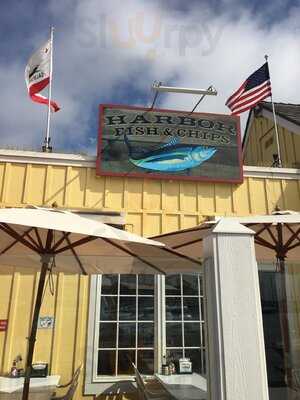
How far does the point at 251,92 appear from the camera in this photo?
10133 mm

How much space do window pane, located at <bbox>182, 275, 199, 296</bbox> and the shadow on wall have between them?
2023mm

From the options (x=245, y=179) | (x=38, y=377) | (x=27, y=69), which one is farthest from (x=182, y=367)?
A: (x=27, y=69)

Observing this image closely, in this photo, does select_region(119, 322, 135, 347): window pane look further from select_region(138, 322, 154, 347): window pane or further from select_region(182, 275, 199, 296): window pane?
select_region(182, 275, 199, 296): window pane

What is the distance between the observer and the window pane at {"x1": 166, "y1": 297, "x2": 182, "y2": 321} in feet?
25.1

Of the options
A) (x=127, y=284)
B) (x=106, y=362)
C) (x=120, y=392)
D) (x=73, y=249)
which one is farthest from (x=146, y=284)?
(x=73, y=249)

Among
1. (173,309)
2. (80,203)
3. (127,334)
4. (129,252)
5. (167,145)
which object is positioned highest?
(167,145)

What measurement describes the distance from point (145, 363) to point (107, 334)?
90 cm

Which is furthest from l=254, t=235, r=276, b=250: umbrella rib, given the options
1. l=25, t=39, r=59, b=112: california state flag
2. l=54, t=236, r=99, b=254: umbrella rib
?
l=25, t=39, r=59, b=112: california state flag

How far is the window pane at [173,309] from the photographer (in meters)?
7.65

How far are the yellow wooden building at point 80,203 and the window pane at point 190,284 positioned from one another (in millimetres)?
1073

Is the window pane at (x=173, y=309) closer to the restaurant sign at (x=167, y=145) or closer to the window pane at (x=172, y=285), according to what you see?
the window pane at (x=172, y=285)

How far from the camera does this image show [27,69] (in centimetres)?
960

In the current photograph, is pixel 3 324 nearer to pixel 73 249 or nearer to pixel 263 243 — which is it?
pixel 73 249

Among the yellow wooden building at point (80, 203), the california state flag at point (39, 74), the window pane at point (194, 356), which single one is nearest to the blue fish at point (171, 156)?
the yellow wooden building at point (80, 203)
